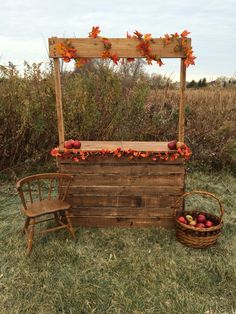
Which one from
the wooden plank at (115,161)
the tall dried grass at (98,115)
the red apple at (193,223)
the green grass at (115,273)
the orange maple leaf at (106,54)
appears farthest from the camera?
the tall dried grass at (98,115)

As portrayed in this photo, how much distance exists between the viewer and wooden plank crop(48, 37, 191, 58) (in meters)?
2.85

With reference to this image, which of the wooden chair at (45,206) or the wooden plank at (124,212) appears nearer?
the wooden chair at (45,206)

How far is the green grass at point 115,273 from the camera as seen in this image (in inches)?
85.8

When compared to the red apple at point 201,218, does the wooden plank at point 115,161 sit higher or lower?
higher

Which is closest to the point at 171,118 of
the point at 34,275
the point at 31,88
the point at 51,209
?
the point at 31,88

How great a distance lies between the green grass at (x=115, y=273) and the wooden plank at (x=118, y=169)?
67 cm

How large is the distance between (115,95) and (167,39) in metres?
2.23

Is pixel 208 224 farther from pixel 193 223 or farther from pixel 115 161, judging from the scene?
pixel 115 161

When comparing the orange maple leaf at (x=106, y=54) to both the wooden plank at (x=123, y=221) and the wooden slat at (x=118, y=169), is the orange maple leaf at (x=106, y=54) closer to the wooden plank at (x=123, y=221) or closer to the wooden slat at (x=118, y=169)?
the wooden slat at (x=118, y=169)

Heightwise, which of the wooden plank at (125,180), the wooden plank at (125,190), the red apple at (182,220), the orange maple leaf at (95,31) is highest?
the orange maple leaf at (95,31)

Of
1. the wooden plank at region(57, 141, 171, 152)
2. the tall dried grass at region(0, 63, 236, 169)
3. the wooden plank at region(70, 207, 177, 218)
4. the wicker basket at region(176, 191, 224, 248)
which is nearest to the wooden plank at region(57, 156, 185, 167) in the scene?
the wooden plank at region(57, 141, 171, 152)

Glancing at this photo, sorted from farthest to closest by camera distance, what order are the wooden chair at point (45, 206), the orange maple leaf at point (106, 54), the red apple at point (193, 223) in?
the red apple at point (193, 223), the orange maple leaf at point (106, 54), the wooden chair at point (45, 206)

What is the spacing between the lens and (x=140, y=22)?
3.76 metres

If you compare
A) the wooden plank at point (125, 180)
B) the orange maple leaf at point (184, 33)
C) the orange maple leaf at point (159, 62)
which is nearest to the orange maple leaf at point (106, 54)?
the orange maple leaf at point (159, 62)
